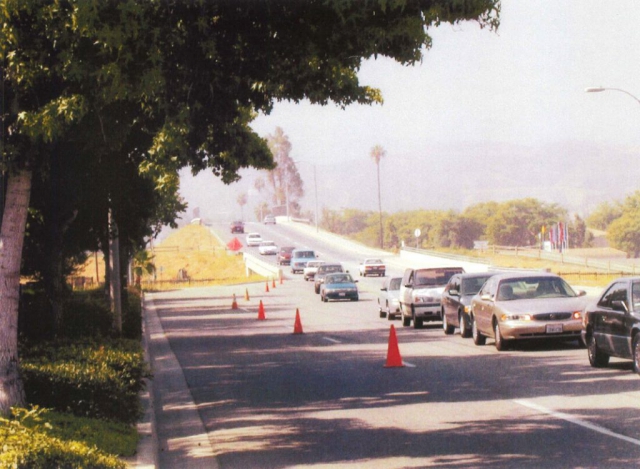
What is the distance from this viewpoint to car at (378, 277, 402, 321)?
109 ft

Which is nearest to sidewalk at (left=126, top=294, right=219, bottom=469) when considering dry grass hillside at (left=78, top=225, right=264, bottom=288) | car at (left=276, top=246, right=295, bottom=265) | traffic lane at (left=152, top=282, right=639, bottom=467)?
traffic lane at (left=152, top=282, right=639, bottom=467)

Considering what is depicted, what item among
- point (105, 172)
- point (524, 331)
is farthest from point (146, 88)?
point (524, 331)

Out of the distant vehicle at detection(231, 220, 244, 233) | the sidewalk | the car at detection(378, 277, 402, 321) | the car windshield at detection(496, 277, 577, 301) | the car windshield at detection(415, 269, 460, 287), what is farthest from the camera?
the distant vehicle at detection(231, 220, 244, 233)

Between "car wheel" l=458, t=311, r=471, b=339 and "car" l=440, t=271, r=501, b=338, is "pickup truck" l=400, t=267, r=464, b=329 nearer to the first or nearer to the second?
"car" l=440, t=271, r=501, b=338

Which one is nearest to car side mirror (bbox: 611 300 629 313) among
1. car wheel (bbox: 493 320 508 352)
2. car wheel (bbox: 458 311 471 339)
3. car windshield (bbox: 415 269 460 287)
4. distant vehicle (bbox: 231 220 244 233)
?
car wheel (bbox: 493 320 508 352)

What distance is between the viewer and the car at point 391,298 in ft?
109

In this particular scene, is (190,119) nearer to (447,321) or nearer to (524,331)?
(524,331)

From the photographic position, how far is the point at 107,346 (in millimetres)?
12883

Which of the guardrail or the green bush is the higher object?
the guardrail

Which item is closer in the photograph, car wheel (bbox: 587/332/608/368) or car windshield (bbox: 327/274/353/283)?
car wheel (bbox: 587/332/608/368)

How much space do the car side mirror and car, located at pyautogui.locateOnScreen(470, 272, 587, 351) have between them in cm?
390

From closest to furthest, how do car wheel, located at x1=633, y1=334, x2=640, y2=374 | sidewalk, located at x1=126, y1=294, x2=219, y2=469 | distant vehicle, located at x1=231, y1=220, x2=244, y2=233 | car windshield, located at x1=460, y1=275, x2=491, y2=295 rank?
1. sidewalk, located at x1=126, y1=294, x2=219, y2=469
2. car wheel, located at x1=633, y1=334, x2=640, y2=374
3. car windshield, located at x1=460, y1=275, x2=491, y2=295
4. distant vehicle, located at x1=231, y1=220, x2=244, y2=233

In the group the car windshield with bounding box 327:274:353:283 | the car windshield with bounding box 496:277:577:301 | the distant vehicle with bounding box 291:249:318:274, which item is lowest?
the car windshield with bounding box 496:277:577:301

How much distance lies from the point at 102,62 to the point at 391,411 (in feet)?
19.5
